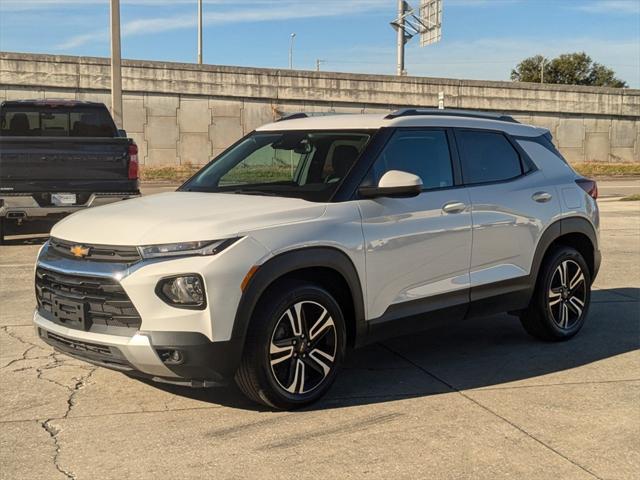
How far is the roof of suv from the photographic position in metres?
5.14

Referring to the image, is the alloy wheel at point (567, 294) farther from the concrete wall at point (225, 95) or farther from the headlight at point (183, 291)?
the concrete wall at point (225, 95)

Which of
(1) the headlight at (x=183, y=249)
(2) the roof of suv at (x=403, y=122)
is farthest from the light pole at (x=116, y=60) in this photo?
(1) the headlight at (x=183, y=249)

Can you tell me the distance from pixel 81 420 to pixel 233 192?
172cm

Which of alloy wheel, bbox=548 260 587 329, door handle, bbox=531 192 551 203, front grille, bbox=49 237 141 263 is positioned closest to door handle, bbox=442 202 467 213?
door handle, bbox=531 192 551 203

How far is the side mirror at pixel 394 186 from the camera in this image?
15.2ft

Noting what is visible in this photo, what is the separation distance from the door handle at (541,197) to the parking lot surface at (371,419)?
1156 mm

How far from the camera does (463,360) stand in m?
5.61

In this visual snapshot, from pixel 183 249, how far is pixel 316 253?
0.78 meters

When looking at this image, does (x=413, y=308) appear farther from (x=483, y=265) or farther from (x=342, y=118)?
(x=342, y=118)

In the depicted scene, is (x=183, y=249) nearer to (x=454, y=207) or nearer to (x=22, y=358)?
(x=454, y=207)

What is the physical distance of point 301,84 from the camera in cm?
3133

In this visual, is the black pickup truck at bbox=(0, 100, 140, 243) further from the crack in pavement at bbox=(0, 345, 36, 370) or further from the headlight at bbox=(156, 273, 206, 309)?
the headlight at bbox=(156, 273, 206, 309)

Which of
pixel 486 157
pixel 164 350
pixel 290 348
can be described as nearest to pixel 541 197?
pixel 486 157

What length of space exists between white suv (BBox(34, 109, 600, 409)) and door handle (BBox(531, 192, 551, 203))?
0.04 feet
